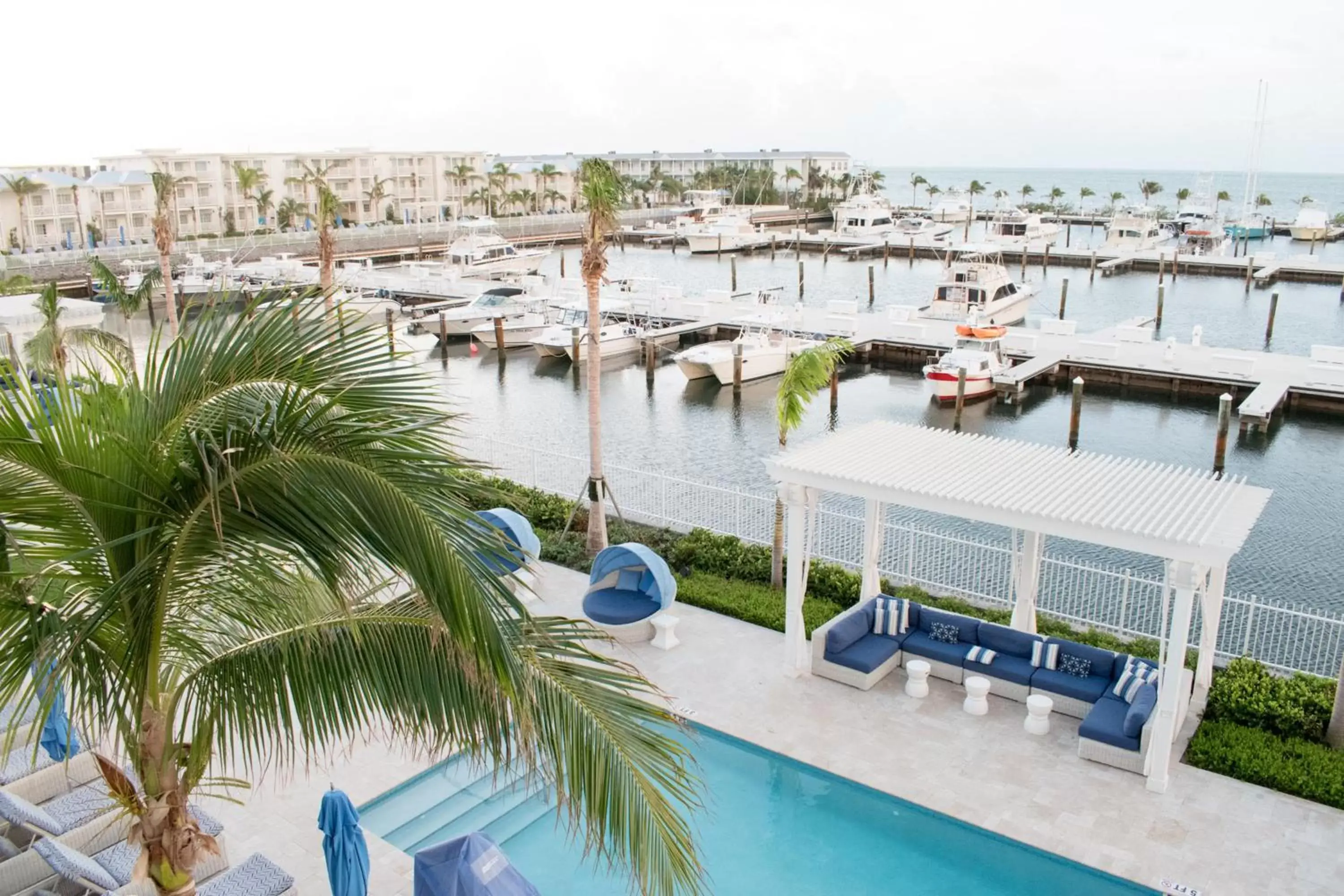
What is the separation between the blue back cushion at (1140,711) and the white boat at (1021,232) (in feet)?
208

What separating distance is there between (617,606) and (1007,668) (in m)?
5.32

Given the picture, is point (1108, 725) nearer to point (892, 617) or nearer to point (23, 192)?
point (892, 617)

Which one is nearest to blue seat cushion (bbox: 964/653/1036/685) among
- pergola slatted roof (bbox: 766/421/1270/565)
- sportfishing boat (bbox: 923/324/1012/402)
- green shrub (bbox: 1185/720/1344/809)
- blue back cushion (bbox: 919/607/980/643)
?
blue back cushion (bbox: 919/607/980/643)

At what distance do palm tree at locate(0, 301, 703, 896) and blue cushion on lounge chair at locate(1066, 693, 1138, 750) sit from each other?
322 inches

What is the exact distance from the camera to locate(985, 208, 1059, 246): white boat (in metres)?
74.3

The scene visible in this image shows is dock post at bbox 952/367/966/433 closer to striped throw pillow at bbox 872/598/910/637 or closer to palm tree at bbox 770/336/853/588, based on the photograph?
palm tree at bbox 770/336/853/588

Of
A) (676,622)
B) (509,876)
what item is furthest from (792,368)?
(509,876)

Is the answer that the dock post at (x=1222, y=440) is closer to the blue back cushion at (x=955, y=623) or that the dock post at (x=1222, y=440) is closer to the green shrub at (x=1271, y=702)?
the green shrub at (x=1271, y=702)

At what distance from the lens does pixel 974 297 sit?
44.1 meters

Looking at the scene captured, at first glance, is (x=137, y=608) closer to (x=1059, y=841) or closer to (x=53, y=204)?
(x=1059, y=841)

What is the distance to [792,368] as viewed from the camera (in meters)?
16.8

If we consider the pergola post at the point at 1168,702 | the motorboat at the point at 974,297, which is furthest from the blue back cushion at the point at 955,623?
the motorboat at the point at 974,297

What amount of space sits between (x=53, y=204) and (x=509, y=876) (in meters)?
79.1

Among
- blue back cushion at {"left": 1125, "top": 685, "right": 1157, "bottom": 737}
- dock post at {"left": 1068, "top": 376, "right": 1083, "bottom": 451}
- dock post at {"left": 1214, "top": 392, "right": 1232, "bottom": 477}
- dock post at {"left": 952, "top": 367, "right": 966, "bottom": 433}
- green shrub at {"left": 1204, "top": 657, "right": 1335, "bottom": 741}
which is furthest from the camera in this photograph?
dock post at {"left": 952, "top": 367, "right": 966, "bottom": 433}
